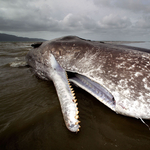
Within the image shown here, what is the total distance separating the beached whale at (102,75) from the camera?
1.62 m

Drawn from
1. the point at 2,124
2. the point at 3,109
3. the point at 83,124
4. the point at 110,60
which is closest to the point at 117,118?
the point at 83,124

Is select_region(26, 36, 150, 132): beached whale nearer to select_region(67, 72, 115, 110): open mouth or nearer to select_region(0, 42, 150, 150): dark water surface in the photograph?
select_region(67, 72, 115, 110): open mouth

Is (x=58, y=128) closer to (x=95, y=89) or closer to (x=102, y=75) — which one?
(x=95, y=89)

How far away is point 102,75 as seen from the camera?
1.98 metres

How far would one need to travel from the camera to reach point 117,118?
197 centimetres

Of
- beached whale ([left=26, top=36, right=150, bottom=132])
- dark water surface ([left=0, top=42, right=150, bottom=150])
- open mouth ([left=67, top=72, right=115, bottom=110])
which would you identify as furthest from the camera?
open mouth ([left=67, top=72, right=115, bottom=110])

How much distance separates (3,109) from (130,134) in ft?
8.89

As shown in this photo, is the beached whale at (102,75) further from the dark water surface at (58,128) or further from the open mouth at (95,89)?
the dark water surface at (58,128)

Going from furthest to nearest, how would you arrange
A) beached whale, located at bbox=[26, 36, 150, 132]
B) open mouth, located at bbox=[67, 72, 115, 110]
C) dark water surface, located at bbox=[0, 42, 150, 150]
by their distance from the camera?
open mouth, located at bbox=[67, 72, 115, 110] < beached whale, located at bbox=[26, 36, 150, 132] < dark water surface, located at bbox=[0, 42, 150, 150]

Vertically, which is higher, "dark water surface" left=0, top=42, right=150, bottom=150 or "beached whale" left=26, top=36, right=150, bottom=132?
"beached whale" left=26, top=36, right=150, bottom=132

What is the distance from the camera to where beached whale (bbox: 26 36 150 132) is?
1.62 m

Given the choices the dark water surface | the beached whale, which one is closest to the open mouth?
the beached whale

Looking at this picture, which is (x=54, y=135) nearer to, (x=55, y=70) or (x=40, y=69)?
(x=55, y=70)

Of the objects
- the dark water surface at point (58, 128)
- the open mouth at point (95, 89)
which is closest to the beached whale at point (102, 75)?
the open mouth at point (95, 89)
